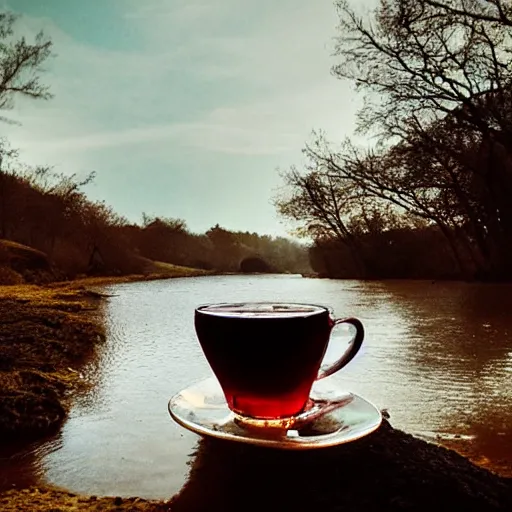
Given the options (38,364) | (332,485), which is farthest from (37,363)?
(332,485)

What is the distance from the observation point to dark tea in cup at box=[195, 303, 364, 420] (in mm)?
567

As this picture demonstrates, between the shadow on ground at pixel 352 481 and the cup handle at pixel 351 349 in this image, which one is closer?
the shadow on ground at pixel 352 481

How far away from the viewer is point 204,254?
34.7ft

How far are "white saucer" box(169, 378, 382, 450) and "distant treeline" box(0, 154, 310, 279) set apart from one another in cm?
706

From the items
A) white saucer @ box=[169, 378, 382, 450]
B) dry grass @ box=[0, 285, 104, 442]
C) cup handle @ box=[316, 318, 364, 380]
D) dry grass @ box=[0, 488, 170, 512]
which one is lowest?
dry grass @ box=[0, 488, 170, 512]

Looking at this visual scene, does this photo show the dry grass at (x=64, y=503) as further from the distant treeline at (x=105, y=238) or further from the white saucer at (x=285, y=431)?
the distant treeline at (x=105, y=238)

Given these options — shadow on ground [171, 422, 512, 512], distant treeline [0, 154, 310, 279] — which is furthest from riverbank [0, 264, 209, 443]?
distant treeline [0, 154, 310, 279]

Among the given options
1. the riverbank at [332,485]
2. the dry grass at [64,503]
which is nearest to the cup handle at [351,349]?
the riverbank at [332,485]

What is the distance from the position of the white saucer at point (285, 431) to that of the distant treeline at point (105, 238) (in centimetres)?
706

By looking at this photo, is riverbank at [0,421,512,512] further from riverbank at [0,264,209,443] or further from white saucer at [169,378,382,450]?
riverbank at [0,264,209,443]

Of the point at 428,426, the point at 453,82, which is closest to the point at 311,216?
the point at 453,82

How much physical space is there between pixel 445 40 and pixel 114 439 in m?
6.57

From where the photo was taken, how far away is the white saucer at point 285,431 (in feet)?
1.60

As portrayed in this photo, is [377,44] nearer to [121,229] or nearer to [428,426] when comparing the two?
[121,229]
